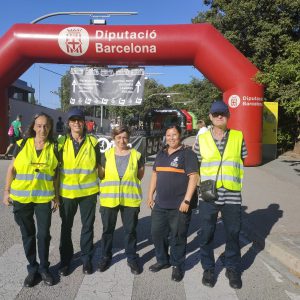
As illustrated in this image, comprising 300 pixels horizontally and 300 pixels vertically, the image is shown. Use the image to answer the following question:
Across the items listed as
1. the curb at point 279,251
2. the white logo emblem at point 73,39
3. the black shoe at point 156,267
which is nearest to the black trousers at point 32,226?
the black shoe at point 156,267

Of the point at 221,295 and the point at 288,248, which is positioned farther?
the point at 288,248

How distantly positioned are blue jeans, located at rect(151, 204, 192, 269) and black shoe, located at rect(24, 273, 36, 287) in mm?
1340

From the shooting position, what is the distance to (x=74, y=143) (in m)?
4.31

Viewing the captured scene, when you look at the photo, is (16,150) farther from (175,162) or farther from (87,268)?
(175,162)

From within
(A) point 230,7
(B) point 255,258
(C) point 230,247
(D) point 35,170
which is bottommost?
(B) point 255,258

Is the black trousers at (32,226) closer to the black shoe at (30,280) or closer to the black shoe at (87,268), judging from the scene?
the black shoe at (30,280)

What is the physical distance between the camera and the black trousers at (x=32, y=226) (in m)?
4.04

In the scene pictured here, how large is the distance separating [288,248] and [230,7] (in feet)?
47.2

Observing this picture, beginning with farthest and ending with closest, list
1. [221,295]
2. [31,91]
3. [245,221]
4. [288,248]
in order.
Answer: [31,91] < [245,221] < [288,248] < [221,295]

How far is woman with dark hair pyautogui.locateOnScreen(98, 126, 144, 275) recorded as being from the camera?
176 inches

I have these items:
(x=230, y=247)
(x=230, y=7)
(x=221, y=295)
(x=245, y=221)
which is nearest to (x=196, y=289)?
(x=221, y=295)

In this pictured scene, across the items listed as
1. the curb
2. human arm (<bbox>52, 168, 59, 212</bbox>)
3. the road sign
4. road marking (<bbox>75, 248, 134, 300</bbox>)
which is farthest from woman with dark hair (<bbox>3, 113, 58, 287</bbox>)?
the road sign

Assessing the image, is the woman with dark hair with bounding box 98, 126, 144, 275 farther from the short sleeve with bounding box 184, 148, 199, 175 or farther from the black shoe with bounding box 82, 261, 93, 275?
the short sleeve with bounding box 184, 148, 199, 175

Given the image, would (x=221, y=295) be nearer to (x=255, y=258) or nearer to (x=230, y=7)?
(x=255, y=258)
